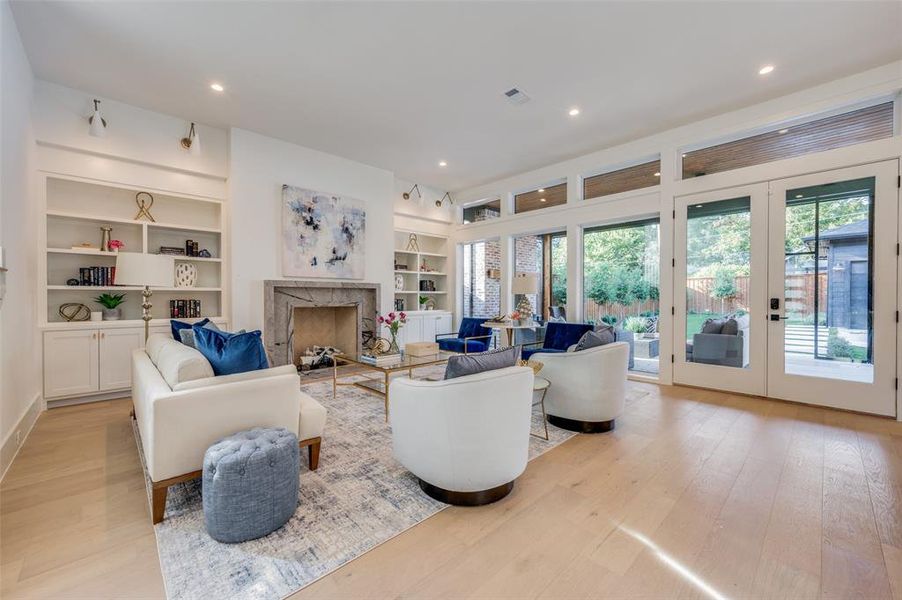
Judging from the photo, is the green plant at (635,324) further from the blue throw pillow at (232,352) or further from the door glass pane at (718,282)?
the blue throw pillow at (232,352)

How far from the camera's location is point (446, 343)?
18.8 feet

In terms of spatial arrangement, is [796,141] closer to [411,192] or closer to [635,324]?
[635,324]

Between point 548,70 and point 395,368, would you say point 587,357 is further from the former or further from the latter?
point 548,70

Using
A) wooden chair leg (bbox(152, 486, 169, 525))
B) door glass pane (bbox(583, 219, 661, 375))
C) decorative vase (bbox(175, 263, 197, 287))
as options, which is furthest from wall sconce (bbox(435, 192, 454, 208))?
wooden chair leg (bbox(152, 486, 169, 525))

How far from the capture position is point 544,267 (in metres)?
6.72

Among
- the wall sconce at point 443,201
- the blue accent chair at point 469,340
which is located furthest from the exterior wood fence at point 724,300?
the wall sconce at point 443,201

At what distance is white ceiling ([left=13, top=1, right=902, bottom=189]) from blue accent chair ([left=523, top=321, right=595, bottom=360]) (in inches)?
101

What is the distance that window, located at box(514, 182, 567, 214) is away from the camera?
5.94m

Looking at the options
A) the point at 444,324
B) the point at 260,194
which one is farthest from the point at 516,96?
the point at 444,324

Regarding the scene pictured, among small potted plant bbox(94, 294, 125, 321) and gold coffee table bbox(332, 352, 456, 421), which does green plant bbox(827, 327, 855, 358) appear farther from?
small potted plant bbox(94, 294, 125, 321)

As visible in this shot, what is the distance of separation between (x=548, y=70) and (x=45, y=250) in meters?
5.25

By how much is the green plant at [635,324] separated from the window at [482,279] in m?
2.49

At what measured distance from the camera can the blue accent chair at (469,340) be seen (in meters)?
5.57

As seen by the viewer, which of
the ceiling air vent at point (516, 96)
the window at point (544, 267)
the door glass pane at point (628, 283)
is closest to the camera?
the ceiling air vent at point (516, 96)
